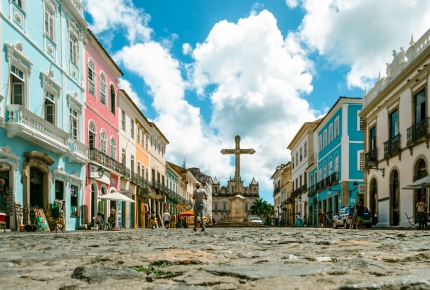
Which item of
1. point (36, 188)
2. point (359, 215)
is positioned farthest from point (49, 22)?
point (359, 215)

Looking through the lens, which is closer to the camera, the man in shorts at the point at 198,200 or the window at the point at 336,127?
the man in shorts at the point at 198,200

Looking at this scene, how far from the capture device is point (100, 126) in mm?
25203

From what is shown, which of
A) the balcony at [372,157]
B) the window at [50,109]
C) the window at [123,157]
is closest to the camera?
the window at [50,109]

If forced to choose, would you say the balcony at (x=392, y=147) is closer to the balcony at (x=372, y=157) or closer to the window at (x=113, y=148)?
the balcony at (x=372, y=157)

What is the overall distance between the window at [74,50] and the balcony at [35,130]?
3724mm

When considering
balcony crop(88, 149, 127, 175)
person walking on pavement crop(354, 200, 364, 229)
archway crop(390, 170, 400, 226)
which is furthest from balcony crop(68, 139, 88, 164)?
archway crop(390, 170, 400, 226)

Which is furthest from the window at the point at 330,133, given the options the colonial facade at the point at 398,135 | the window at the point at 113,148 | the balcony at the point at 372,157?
the window at the point at 113,148

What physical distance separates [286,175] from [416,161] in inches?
2246

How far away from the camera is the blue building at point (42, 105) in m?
14.9

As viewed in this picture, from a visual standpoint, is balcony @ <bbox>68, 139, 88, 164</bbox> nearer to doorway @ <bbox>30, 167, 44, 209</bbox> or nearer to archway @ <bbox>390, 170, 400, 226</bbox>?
doorway @ <bbox>30, 167, 44, 209</bbox>

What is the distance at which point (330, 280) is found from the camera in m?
2.75

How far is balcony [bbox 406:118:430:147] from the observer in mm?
18938

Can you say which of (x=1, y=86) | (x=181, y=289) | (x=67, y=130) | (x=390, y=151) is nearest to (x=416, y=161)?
(x=390, y=151)

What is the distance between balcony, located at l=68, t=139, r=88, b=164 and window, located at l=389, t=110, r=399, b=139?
14.1 metres
